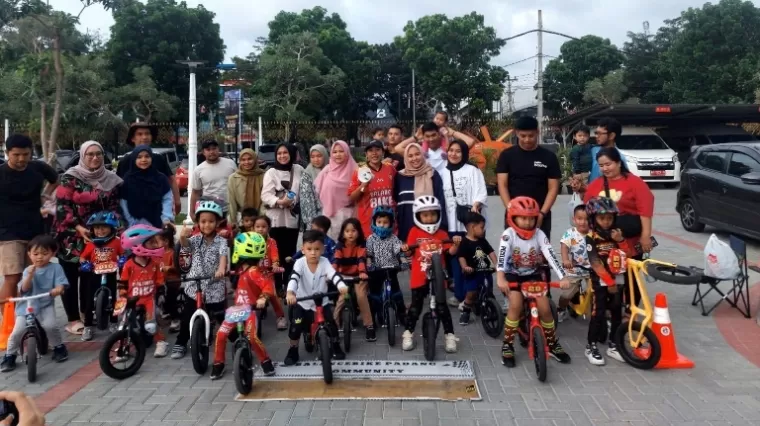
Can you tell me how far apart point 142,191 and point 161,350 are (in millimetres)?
1582

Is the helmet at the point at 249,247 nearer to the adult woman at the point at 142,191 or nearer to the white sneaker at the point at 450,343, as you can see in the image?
the adult woman at the point at 142,191

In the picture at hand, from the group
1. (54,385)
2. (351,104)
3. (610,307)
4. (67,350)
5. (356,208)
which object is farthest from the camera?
(351,104)

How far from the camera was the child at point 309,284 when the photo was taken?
4.82 m

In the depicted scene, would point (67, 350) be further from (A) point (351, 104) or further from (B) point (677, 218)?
(A) point (351, 104)

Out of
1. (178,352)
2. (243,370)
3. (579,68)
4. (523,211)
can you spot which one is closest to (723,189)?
(523,211)

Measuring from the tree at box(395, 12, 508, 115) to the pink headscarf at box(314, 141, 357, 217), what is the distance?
2881 centimetres

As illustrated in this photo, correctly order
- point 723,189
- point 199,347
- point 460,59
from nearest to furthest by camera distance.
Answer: point 199,347 < point 723,189 < point 460,59

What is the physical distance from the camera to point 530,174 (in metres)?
5.59

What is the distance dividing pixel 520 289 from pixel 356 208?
2.13m

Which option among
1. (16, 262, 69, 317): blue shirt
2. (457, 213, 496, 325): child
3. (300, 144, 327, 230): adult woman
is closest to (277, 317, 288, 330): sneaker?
(300, 144, 327, 230): adult woman

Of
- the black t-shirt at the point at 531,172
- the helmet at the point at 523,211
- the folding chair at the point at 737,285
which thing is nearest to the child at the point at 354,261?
the helmet at the point at 523,211

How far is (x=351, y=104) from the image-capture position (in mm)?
41094

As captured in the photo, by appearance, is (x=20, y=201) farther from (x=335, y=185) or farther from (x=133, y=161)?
(x=335, y=185)

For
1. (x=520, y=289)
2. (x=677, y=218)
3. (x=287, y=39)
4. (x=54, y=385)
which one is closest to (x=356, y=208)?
(x=520, y=289)
